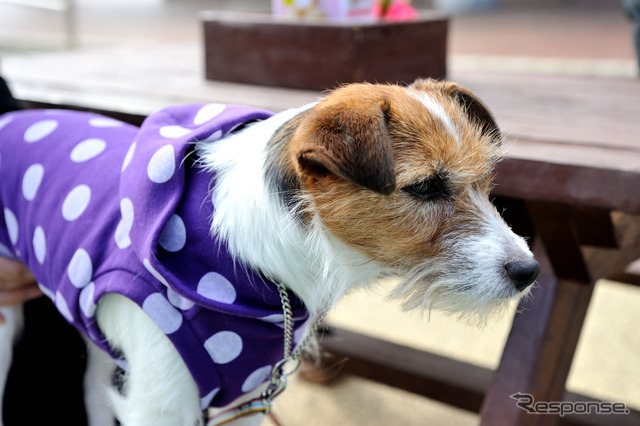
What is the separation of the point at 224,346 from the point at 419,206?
42cm

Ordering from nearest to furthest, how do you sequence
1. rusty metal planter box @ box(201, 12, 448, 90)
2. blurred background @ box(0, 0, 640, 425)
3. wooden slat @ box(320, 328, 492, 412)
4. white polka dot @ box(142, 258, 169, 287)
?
white polka dot @ box(142, 258, 169, 287), rusty metal planter box @ box(201, 12, 448, 90), wooden slat @ box(320, 328, 492, 412), blurred background @ box(0, 0, 640, 425)

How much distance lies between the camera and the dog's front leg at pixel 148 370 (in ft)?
4.03

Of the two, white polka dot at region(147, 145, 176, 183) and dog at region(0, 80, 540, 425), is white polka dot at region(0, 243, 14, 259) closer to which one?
dog at region(0, 80, 540, 425)

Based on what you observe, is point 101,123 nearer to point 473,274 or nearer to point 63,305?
point 63,305

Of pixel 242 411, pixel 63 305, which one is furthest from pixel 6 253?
pixel 242 411

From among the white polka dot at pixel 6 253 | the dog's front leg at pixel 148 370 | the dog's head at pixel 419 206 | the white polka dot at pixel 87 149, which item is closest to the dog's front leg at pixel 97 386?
the white polka dot at pixel 6 253

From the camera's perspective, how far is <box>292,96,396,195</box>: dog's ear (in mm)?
1055

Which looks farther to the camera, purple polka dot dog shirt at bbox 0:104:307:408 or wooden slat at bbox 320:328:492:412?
wooden slat at bbox 320:328:492:412

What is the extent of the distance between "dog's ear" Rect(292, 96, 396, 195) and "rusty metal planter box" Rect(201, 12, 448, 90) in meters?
0.95

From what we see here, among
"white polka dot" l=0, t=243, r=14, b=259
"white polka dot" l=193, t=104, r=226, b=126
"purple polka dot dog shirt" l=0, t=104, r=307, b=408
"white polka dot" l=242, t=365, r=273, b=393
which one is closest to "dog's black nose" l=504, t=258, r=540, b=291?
"purple polka dot dog shirt" l=0, t=104, r=307, b=408

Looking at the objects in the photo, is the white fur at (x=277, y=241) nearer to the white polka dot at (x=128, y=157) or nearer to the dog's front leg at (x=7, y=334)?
the white polka dot at (x=128, y=157)

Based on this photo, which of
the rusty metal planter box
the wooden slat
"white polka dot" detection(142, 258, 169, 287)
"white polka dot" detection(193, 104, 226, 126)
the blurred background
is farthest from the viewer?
the blurred background

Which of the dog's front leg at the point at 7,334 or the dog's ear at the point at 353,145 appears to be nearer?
the dog's ear at the point at 353,145

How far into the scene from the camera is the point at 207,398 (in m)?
1.28
